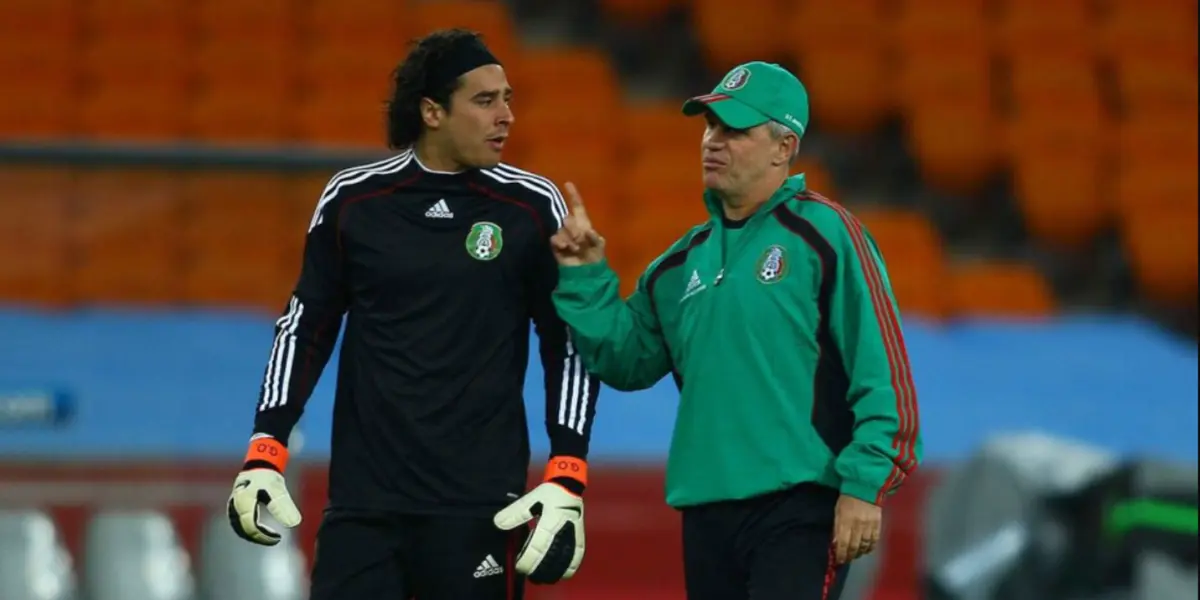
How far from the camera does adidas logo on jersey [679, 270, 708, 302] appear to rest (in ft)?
12.5

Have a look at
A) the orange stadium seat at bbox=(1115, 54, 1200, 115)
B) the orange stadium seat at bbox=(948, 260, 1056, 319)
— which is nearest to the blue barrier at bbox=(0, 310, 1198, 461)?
the orange stadium seat at bbox=(948, 260, 1056, 319)

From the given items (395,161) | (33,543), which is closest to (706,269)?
(395,161)

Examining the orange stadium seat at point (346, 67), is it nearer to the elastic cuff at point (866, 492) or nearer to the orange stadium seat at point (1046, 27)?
the orange stadium seat at point (1046, 27)

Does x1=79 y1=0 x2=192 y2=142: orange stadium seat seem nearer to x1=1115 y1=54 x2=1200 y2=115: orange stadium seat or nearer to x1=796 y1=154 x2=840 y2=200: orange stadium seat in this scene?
x1=796 y1=154 x2=840 y2=200: orange stadium seat

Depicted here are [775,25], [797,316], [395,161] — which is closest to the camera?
[797,316]

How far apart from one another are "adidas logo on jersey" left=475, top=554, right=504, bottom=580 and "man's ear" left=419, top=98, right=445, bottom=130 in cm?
89

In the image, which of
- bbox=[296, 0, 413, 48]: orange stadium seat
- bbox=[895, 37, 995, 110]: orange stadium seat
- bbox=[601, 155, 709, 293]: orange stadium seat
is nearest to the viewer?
bbox=[601, 155, 709, 293]: orange stadium seat

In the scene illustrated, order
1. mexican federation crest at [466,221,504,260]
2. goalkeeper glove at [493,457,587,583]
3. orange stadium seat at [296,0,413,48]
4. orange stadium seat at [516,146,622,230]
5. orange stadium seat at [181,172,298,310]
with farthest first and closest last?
1. orange stadium seat at [296,0,413,48]
2. orange stadium seat at [516,146,622,230]
3. orange stadium seat at [181,172,298,310]
4. mexican federation crest at [466,221,504,260]
5. goalkeeper glove at [493,457,587,583]

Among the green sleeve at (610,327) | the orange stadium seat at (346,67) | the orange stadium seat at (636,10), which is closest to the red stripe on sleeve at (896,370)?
the green sleeve at (610,327)

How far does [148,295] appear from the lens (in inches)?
293

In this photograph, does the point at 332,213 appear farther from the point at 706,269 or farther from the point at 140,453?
the point at 140,453

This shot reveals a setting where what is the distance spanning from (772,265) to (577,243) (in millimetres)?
393

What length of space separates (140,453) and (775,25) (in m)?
5.24

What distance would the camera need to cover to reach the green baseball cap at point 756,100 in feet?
12.5
